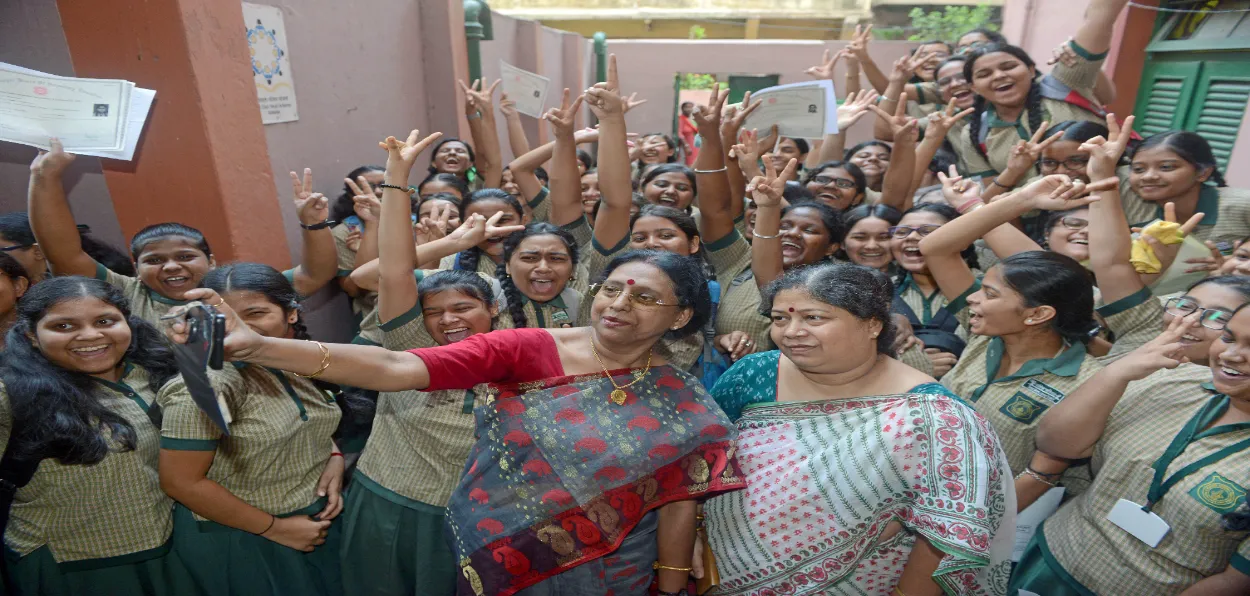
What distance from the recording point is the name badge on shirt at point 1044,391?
2.03 m

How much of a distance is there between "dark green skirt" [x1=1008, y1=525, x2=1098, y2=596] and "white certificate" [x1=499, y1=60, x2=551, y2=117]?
3.86 metres

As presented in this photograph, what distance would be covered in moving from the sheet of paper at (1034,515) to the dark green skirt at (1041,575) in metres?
0.04

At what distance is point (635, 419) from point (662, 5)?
618 inches

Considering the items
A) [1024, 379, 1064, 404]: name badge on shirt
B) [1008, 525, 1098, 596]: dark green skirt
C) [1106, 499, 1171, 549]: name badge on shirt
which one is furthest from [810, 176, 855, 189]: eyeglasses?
[1106, 499, 1171, 549]: name badge on shirt

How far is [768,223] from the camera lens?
103 inches

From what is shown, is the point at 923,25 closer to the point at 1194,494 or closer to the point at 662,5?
the point at 662,5

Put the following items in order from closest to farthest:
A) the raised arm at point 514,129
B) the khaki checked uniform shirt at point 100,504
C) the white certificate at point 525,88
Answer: the khaki checked uniform shirt at point 100,504, the raised arm at point 514,129, the white certificate at point 525,88

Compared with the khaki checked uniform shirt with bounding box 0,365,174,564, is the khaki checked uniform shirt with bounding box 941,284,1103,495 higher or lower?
higher

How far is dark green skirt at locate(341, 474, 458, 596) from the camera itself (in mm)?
2148

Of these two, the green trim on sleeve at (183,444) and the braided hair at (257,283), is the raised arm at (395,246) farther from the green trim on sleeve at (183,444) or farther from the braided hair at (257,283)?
the green trim on sleeve at (183,444)

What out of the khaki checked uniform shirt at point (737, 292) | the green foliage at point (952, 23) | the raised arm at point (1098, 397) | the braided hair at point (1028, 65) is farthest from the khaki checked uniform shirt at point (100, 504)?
the green foliage at point (952, 23)

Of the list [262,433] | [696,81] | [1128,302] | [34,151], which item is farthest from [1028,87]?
[696,81]

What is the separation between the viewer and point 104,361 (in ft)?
6.51

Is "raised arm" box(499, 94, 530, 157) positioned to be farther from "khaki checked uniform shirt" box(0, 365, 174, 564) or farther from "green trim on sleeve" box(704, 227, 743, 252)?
"khaki checked uniform shirt" box(0, 365, 174, 564)
